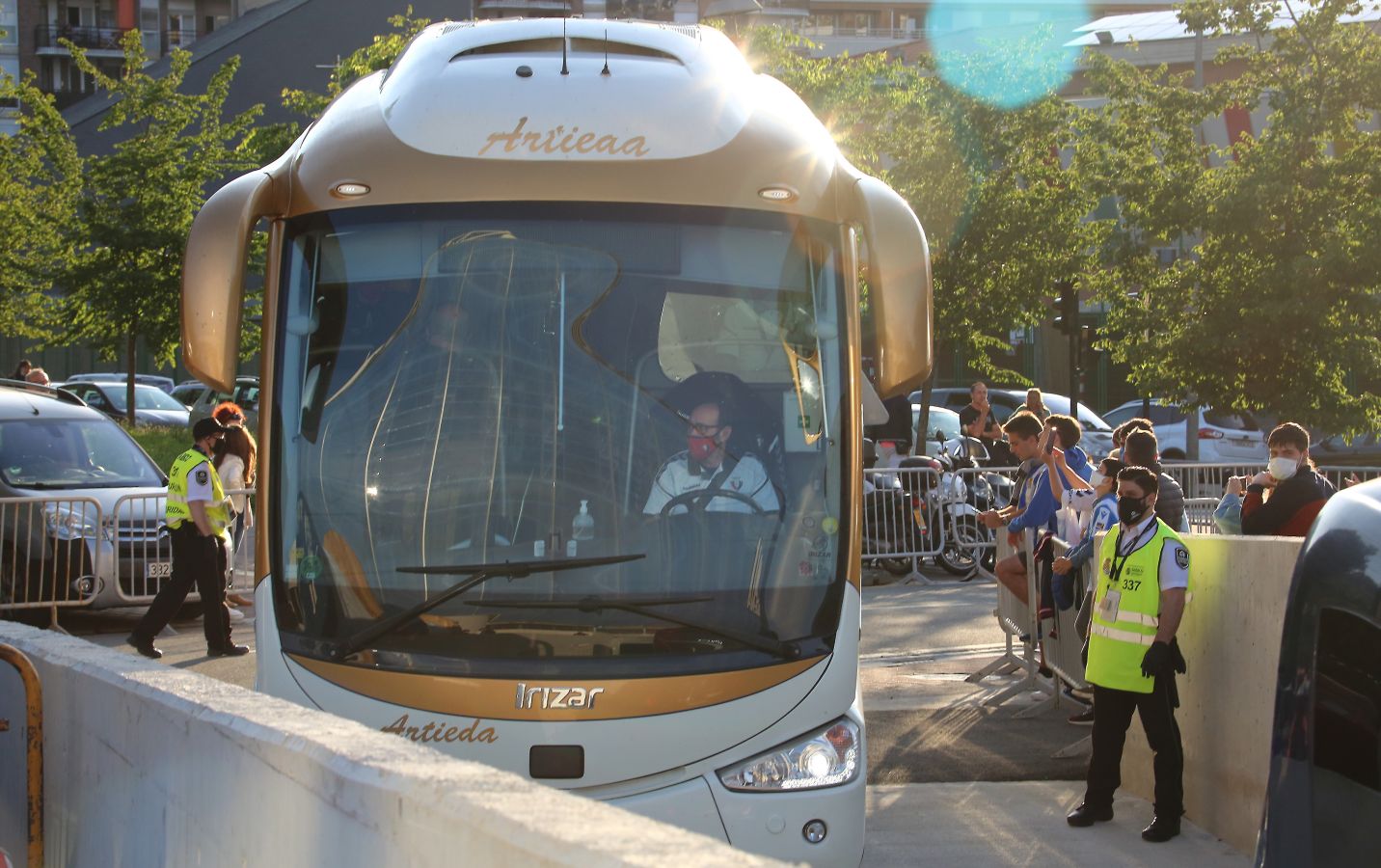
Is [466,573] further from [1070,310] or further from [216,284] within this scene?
[1070,310]

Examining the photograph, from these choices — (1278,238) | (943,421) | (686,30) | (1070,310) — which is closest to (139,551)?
(686,30)

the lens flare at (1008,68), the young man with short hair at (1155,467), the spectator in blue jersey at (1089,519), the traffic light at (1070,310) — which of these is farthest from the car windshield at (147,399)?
the young man with short hair at (1155,467)

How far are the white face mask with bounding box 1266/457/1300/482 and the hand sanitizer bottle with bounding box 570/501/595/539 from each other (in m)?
5.93

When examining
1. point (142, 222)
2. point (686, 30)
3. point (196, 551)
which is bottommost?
point (196, 551)

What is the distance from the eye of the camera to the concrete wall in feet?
22.3

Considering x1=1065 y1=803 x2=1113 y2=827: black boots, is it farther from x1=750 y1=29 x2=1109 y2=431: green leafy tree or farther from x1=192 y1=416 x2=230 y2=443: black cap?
x1=750 y1=29 x2=1109 y2=431: green leafy tree

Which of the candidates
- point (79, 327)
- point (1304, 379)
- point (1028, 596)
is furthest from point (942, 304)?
point (79, 327)

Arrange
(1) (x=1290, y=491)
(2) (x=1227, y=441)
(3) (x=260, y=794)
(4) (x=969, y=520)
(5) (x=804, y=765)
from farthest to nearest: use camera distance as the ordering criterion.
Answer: (2) (x=1227, y=441)
(4) (x=969, y=520)
(1) (x=1290, y=491)
(5) (x=804, y=765)
(3) (x=260, y=794)

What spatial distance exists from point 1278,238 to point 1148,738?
1353 centimetres

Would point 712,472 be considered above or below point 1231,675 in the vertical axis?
above

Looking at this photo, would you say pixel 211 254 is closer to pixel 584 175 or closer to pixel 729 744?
pixel 584 175

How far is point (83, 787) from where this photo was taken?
18.0ft

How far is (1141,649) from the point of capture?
7.33 m

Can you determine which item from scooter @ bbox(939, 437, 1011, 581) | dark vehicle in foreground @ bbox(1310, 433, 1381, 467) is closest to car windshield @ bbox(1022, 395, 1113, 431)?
dark vehicle in foreground @ bbox(1310, 433, 1381, 467)
